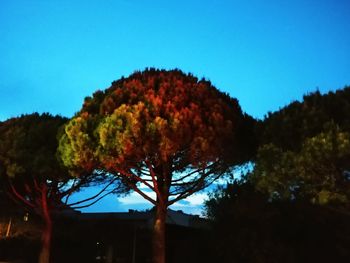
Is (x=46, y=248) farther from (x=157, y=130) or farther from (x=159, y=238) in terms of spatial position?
(x=157, y=130)

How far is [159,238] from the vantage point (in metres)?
18.4

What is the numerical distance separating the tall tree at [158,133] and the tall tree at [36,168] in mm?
2831

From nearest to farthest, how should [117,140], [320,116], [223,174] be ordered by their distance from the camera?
[320,116] → [117,140] → [223,174]

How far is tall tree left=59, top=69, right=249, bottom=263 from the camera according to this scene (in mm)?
16125

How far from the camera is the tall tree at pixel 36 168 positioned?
20484 millimetres

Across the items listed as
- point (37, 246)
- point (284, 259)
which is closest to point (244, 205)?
point (284, 259)

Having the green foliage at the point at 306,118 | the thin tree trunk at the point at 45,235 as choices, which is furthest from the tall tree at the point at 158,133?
the thin tree trunk at the point at 45,235

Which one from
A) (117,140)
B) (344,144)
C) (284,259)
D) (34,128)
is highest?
(34,128)

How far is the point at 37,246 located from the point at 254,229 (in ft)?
39.8

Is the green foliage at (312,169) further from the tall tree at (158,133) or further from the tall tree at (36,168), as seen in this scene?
the tall tree at (36,168)

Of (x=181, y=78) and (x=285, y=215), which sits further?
(x=285, y=215)

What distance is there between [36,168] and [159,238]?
19.5 feet

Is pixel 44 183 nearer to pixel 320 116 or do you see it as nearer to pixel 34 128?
pixel 34 128

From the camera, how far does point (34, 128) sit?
70.6 feet
